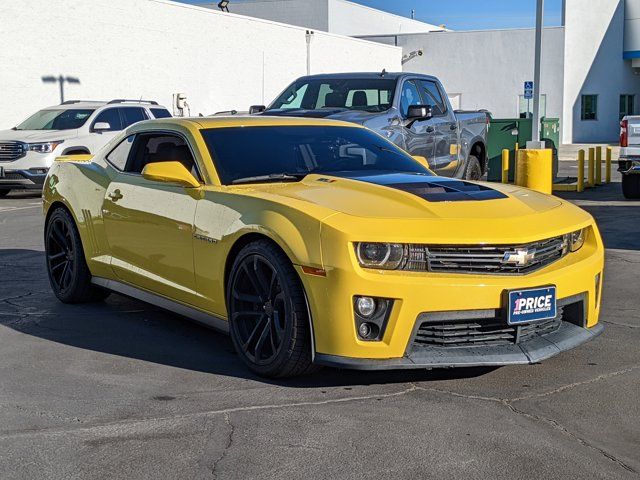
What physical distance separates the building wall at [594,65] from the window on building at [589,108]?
0.18m

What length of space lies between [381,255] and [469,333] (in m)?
0.60

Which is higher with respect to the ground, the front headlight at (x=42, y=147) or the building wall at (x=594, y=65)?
the building wall at (x=594, y=65)

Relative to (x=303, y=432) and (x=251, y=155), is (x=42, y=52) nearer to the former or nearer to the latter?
(x=251, y=155)

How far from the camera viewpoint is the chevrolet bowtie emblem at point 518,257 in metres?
4.96

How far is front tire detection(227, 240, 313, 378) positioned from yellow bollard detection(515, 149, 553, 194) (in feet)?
34.4

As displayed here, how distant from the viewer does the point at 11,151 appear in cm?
1852

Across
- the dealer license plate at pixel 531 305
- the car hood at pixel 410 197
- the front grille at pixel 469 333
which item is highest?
the car hood at pixel 410 197

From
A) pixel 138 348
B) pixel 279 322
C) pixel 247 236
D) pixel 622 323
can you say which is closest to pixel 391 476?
pixel 279 322

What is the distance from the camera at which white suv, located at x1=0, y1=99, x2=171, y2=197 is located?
18406 millimetres

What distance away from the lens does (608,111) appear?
45562 mm

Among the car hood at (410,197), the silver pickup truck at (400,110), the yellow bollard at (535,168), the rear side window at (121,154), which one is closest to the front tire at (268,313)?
the car hood at (410,197)

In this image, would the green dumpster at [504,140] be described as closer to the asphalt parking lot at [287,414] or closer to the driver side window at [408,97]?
the driver side window at [408,97]

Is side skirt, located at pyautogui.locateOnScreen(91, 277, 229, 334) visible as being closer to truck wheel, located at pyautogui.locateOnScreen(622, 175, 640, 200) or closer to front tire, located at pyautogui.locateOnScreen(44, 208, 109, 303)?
front tire, located at pyautogui.locateOnScreen(44, 208, 109, 303)

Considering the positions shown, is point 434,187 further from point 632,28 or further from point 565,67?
point 632,28
